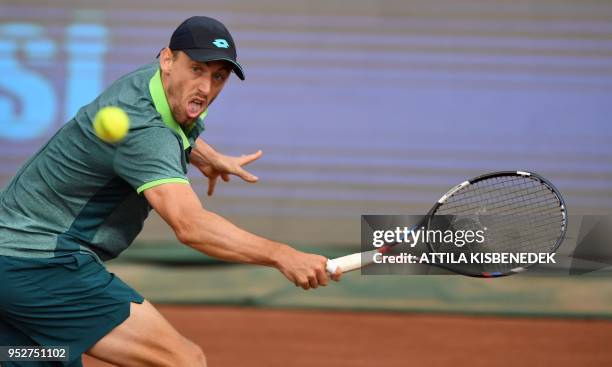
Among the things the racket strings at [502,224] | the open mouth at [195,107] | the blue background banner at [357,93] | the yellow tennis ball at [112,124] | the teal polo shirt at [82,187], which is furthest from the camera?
the blue background banner at [357,93]

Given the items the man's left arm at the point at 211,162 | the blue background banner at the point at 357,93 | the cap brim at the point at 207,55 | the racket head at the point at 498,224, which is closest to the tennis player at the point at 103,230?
the cap brim at the point at 207,55

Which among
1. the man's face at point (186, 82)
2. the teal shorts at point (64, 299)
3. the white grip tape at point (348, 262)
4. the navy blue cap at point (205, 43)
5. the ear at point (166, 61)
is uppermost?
the navy blue cap at point (205, 43)

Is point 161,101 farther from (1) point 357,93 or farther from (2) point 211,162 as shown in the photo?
(1) point 357,93

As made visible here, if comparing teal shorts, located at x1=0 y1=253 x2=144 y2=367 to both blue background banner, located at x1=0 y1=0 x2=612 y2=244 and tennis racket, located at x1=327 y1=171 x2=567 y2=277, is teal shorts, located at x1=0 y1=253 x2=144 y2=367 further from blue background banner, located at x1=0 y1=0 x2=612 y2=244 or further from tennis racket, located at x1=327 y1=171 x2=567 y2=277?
blue background banner, located at x1=0 y1=0 x2=612 y2=244

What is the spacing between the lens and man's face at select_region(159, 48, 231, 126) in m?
3.36

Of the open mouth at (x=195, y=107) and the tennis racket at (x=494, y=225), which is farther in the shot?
the tennis racket at (x=494, y=225)

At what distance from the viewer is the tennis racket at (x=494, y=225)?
3.95 m

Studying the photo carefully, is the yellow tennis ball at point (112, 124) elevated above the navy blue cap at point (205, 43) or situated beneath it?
situated beneath

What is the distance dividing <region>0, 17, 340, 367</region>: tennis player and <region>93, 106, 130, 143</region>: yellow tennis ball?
0.11 ft

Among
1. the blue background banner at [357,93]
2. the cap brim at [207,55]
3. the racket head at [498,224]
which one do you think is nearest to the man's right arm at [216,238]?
the cap brim at [207,55]

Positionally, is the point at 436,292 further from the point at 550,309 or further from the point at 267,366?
the point at 267,366

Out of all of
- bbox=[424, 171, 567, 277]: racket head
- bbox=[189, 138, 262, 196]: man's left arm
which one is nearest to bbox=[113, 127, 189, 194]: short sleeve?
bbox=[189, 138, 262, 196]: man's left arm

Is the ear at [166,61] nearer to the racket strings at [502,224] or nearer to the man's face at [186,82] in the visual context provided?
the man's face at [186,82]

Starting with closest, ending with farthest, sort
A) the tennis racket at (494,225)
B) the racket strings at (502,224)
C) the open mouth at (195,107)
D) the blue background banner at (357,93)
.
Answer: the open mouth at (195,107), the tennis racket at (494,225), the racket strings at (502,224), the blue background banner at (357,93)
